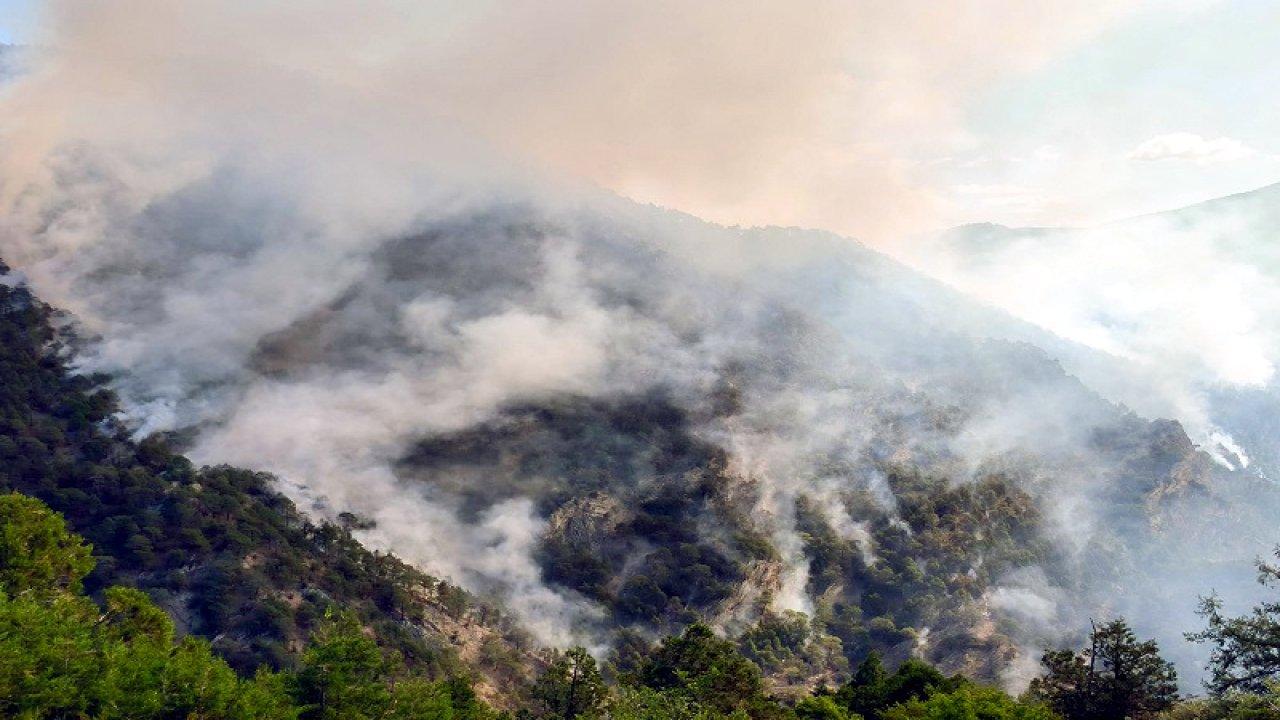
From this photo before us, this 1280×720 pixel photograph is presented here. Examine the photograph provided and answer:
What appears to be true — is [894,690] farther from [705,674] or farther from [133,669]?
[133,669]

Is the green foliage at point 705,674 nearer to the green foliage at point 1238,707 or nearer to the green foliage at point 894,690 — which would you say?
the green foliage at point 894,690

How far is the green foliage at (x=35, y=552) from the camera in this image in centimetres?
8694

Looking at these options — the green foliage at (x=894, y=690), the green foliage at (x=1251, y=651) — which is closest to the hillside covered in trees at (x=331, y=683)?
the green foliage at (x=894, y=690)

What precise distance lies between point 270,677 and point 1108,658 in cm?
8163

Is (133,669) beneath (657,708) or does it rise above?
beneath

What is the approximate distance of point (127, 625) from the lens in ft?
285

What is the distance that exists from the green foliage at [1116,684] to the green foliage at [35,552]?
98.6m

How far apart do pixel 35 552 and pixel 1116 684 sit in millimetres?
105107

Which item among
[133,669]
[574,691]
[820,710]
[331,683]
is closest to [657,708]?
[820,710]

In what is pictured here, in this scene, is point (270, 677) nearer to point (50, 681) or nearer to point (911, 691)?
point (50, 681)

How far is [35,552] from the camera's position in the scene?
89.1 meters

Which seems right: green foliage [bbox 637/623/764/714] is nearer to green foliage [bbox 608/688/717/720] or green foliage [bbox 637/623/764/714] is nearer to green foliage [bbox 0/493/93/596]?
green foliage [bbox 608/688/717/720]

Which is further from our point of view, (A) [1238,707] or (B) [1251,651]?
(B) [1251,651]

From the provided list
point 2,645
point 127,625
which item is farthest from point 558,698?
point 2,645
